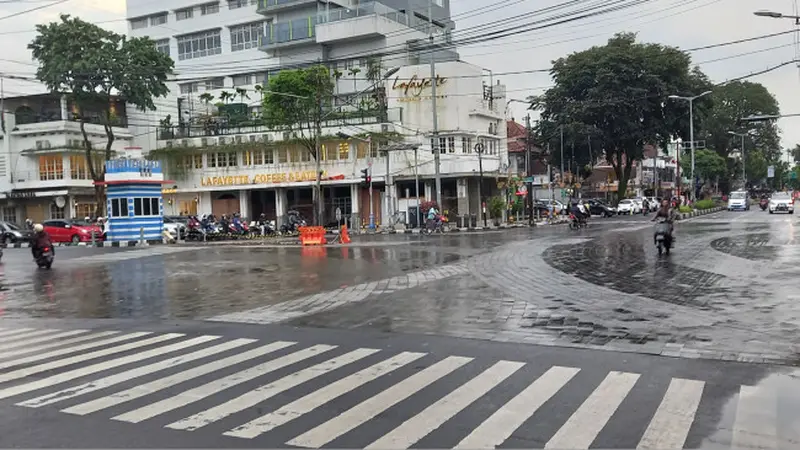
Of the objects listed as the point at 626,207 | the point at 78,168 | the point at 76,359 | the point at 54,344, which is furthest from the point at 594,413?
the point at 626,207

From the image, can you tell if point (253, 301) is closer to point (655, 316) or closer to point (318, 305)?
point (318, 305)

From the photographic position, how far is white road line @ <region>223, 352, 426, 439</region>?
17.7ft

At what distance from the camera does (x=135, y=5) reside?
71375mm

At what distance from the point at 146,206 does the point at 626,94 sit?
128 ft

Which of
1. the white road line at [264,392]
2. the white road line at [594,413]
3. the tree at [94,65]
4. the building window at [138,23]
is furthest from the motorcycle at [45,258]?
the building window at [138,23]

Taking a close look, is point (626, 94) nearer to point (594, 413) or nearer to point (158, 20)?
point (158, 20)

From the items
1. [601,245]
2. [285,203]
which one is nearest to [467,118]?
[285,203]

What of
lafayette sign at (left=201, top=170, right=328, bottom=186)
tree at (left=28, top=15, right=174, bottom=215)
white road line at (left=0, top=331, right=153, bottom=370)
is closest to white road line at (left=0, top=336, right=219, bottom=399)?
white road line at (left=0, top=331, right=153, bottom=370)

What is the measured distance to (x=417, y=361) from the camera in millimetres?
7637

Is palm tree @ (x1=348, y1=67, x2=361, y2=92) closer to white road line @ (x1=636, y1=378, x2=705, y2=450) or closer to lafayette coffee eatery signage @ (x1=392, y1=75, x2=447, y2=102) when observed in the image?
lafayette coffee eatery signage @ (x1=392, y1=75, x2=447, y2=102)

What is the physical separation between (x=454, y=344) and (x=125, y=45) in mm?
46336

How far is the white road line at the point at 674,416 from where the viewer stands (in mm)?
4906

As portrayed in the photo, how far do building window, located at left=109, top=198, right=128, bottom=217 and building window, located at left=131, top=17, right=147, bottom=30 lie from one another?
43.2 metres

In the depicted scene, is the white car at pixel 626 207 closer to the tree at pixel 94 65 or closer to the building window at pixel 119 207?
the tree at pixel 94 65
